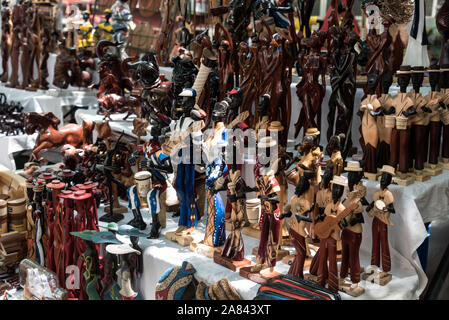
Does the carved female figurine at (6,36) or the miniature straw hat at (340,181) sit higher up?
the carved female figurine at (6,36)

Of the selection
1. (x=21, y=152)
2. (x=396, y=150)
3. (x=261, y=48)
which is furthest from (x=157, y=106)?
(x=21, y=152)

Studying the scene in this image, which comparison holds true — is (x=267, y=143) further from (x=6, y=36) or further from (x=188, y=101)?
(x=6, y=36)

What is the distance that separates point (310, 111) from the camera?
2641mm

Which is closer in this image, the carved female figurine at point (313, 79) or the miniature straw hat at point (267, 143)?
the miniature straw hat at point (267, 143)

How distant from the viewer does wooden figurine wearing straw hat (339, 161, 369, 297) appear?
194cm

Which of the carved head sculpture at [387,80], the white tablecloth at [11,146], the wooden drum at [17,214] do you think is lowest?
the wooden drum at [17,214]

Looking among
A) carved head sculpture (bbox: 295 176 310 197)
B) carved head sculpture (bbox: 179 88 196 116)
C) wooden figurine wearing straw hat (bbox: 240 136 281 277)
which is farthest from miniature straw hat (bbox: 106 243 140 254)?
carved head sculpture (bbox: 295 176 310 197)

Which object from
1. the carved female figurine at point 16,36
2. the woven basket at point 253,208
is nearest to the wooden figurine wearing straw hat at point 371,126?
the woven basket at point 253,208

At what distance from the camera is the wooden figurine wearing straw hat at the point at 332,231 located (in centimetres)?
192

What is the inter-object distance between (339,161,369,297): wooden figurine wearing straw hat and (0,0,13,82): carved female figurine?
5.02 m

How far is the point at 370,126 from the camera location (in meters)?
2.32

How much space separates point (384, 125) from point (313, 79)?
0.46 meters

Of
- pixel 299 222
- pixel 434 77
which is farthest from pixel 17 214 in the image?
pixel 434 77

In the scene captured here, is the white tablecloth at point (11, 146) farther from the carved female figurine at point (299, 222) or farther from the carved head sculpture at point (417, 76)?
the carved head sculpture at point (417, 76)
